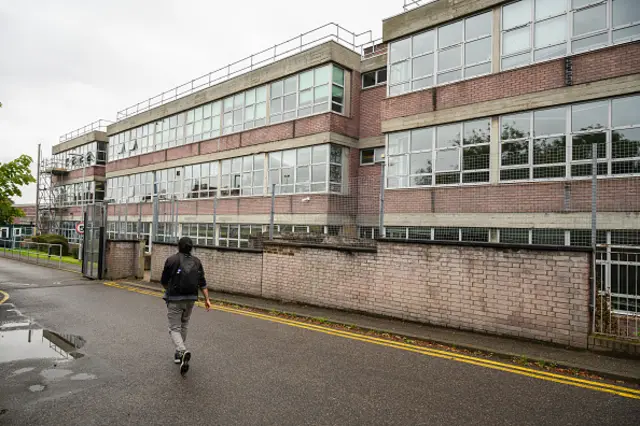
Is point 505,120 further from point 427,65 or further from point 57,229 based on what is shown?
point 57,229

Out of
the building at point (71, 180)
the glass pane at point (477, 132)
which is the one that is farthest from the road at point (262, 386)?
the building at point (71, 180)

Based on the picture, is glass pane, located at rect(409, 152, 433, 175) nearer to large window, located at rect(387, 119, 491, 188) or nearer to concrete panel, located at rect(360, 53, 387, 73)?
large window, located at rect(387, 119, 491, 188)

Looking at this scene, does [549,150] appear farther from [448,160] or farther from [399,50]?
[399,50]

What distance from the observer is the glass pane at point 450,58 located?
49.8 feet

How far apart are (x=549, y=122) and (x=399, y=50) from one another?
6571mm

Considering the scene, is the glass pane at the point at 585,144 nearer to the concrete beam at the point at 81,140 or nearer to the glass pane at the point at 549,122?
the glass pane at the point at 549,122

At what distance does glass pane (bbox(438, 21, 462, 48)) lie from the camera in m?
15.2

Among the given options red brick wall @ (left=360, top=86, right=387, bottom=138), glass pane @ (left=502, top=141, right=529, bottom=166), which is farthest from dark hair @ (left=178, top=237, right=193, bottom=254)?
red brick wall @ (left=360, top=86, right=387, bottom=138)

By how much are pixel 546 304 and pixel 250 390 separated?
5027 millimetres

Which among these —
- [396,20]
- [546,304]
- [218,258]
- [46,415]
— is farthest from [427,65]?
[46,415]

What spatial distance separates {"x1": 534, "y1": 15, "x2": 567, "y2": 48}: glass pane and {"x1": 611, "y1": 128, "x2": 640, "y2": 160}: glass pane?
3370 millimetres

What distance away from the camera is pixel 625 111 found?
11664 mm

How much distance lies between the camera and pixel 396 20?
1678 cm

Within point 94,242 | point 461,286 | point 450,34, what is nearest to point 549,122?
point 450,34
